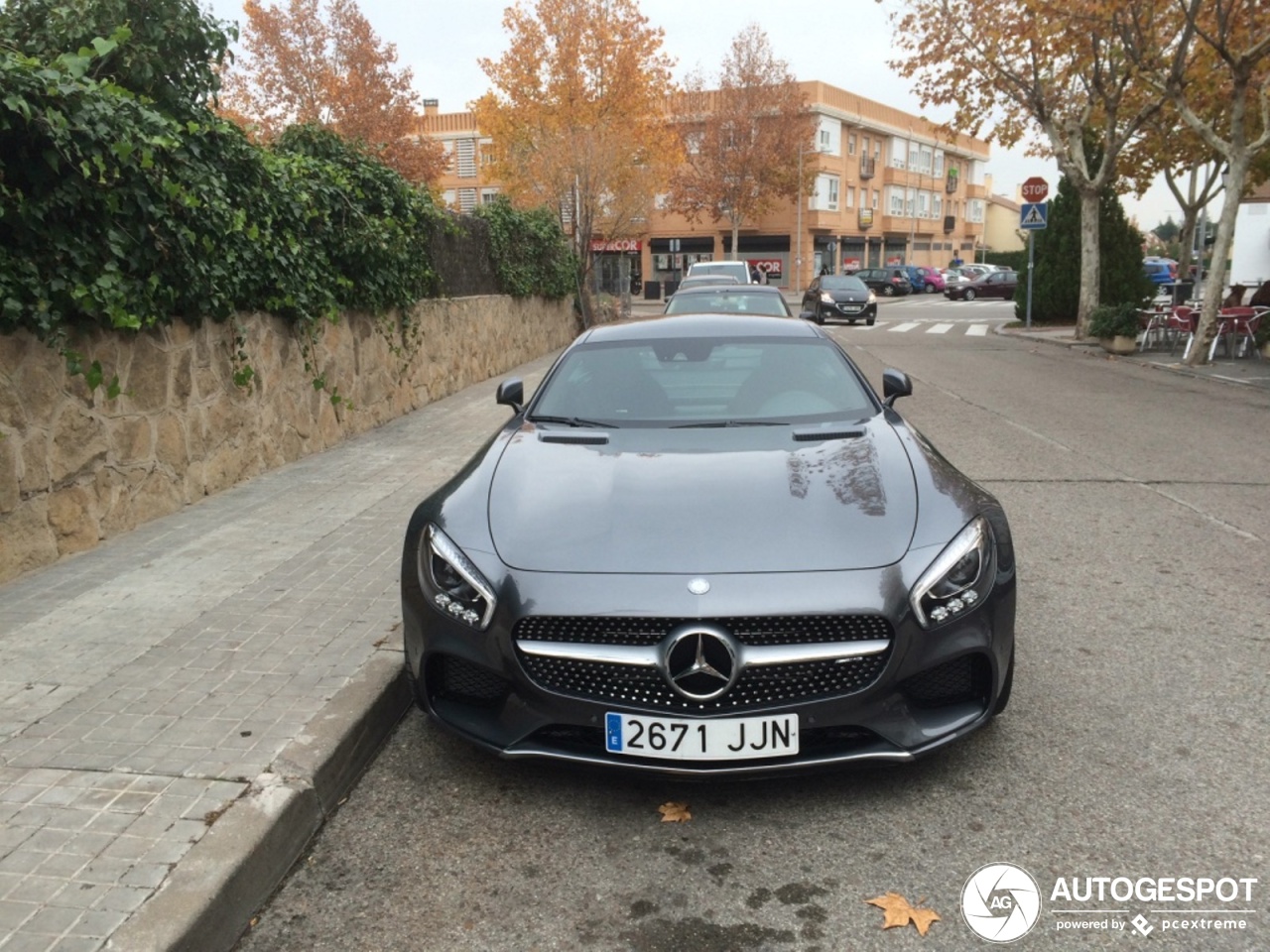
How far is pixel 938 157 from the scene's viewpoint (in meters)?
79.3

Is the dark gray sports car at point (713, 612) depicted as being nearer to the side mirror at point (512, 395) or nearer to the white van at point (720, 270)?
the side mirror at point (512, 395)

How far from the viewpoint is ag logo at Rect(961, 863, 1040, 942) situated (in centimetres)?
250

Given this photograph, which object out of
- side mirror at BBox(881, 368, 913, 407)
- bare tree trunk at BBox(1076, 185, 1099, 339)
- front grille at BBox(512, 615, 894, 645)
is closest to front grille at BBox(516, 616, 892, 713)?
front grille at BBox(512, 615, 894, 645)

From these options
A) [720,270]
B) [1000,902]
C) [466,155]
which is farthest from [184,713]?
[466,155]

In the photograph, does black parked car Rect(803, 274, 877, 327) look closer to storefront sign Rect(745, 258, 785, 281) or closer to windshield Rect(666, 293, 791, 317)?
windshield Rect(666, 293, 791, 317)

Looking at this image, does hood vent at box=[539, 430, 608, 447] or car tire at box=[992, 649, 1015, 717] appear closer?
car tire at box=[992, 649, 1015, 717]

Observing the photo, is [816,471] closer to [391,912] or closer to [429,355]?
[391,912]

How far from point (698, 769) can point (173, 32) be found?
20.2 ft

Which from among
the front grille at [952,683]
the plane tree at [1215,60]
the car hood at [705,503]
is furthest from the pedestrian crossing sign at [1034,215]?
the front grille at [952,683]

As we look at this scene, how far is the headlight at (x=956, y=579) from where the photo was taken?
2.96 m

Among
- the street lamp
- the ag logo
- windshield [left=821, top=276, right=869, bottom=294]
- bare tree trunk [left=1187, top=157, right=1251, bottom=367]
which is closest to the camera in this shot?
the ag logo

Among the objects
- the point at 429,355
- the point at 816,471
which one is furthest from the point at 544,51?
the point at 816,471

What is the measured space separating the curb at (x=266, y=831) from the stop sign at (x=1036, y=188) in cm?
2334

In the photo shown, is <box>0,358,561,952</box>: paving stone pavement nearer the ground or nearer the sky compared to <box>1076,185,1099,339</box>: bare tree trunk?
nearer the ground
